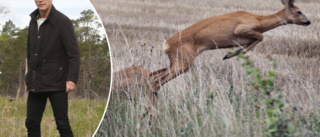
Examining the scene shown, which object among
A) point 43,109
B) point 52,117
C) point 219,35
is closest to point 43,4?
point 43,109

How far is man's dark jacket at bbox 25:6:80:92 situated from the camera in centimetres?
367

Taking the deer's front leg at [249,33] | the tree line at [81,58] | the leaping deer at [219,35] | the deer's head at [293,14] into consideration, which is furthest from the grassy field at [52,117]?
the deer's head at [293,14]

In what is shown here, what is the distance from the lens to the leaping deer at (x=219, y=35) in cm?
466

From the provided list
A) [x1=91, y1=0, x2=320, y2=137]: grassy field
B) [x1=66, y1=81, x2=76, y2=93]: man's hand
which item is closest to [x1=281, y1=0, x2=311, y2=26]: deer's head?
[x1=91, y1=0, x2=320, y2=137]: grassy field

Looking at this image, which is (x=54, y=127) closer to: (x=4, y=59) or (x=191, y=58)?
(x=4, y=59)

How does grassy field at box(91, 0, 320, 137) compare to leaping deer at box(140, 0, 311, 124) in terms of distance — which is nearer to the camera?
grassy field at box(91, 0, 320, 137)

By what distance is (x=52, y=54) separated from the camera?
368cm

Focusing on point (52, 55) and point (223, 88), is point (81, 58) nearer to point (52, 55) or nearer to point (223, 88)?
point (52, 55)

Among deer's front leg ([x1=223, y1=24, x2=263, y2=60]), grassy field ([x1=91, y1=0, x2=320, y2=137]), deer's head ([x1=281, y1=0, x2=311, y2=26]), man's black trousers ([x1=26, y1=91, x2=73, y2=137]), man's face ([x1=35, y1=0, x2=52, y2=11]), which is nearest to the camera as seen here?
man's face ([x1=35, y1=0, x2=52, y2=11])

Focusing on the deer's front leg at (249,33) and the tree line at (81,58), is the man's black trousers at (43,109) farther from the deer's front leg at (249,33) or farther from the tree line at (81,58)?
the deer's front leg at (249,33)

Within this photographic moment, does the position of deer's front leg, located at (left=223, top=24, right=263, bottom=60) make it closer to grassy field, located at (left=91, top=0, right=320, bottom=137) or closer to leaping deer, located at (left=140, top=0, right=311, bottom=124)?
leaping deer, located at (left=140, top=0, right=311, bottom=124)

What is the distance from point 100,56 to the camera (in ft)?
13.2

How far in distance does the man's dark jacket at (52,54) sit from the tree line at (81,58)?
0.14 meters

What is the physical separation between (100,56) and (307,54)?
15.0ft
